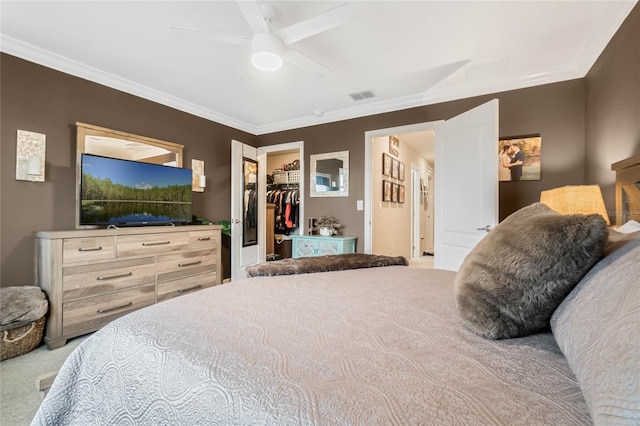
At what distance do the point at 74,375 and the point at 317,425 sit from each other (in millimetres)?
875

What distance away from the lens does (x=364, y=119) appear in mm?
3801

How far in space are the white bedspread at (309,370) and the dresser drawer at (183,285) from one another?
2.16m

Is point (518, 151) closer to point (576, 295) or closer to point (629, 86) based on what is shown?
point (629, 86)

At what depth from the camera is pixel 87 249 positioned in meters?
2.33

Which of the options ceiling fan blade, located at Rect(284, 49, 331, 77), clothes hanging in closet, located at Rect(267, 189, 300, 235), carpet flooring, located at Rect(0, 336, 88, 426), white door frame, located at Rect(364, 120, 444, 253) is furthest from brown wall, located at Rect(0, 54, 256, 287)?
white door frame, located at Rect(364, 120, 444, 253)

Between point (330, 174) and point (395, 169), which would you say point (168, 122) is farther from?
point (395, 169)

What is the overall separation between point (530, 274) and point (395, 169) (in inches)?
176

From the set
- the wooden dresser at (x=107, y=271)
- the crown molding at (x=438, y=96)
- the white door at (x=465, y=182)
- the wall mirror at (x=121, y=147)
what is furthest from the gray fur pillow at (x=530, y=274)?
the wall mirror at (x=121, y=147)

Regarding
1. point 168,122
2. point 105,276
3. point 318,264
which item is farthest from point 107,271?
point 318,264

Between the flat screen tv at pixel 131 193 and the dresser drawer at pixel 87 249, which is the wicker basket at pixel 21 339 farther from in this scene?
the flat screen tv at pixel 131 193

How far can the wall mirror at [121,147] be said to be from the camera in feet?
8.84

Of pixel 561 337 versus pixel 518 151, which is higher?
pixel 518 151

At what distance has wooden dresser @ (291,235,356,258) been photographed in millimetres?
3678

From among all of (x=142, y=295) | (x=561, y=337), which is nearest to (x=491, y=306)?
(x=561, y=337)
